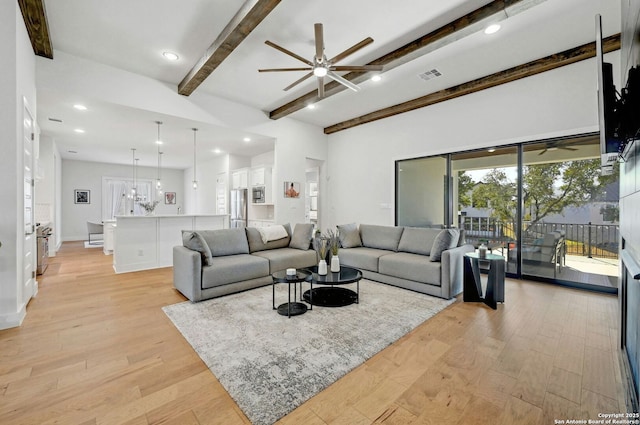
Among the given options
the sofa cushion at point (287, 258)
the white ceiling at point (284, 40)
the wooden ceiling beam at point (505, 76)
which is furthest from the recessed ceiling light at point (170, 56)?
the wooden ceiling beam at point (505, 76)

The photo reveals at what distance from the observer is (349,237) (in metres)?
5.08

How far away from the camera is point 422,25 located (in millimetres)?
3283

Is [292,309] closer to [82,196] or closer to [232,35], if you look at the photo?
[232,35]

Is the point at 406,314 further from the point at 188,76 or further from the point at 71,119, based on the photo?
the point at 71,119

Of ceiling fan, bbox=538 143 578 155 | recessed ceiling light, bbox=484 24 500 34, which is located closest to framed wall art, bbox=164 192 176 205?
recessed ceiling light, bbox=484 24 500 34

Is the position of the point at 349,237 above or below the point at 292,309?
above

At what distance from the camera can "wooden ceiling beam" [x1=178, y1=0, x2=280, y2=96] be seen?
2.77 meters

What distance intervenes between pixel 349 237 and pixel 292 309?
2.24 m

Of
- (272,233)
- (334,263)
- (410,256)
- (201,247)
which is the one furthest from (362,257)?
(201,247)

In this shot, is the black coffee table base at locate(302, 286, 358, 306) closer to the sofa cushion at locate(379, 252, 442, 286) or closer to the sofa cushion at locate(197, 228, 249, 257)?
the sofa cushion at locate(379, 252, 442, 286)

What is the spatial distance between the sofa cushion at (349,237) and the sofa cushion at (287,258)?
0.64 meters

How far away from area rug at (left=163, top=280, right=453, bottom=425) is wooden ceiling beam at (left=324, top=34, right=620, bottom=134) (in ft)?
11.8

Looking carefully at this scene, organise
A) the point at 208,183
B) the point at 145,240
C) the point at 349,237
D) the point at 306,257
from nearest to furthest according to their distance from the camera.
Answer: the point at 306,257, the point at 349,237, the point at 145,240, the point at 208,183

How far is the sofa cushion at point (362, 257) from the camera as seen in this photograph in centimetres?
438
